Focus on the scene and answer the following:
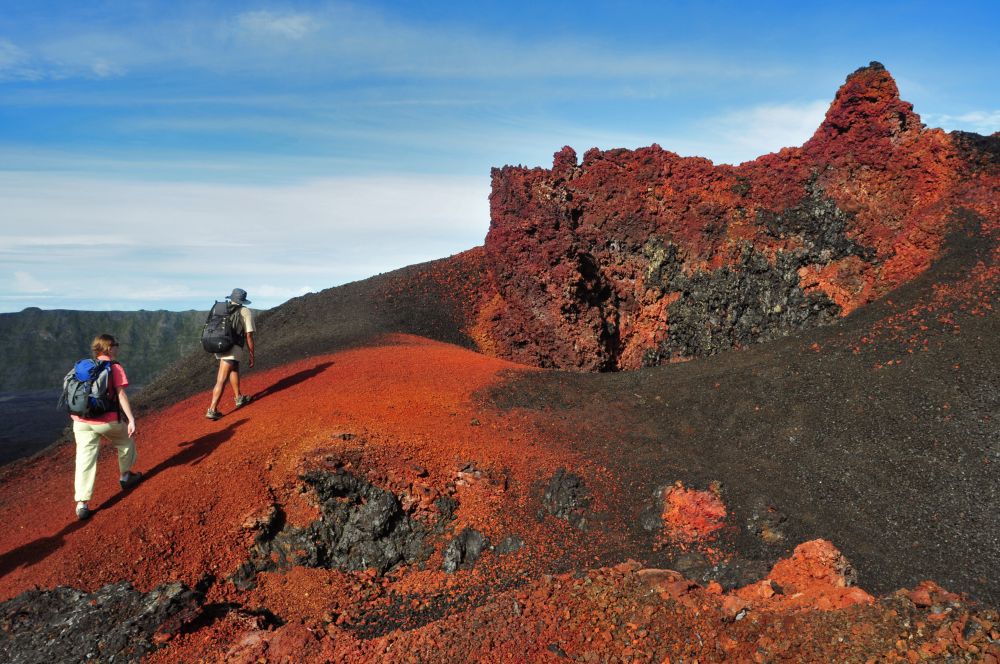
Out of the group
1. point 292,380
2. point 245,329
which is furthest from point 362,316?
point 245,329

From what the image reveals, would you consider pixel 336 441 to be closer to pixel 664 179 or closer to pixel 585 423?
pixel 585 423

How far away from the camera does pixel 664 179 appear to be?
720 inches

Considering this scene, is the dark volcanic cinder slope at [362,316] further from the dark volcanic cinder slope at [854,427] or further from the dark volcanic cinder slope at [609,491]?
the dark volcanic cinder slope at [854,427]

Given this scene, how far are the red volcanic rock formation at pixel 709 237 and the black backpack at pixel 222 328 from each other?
28.2 ft

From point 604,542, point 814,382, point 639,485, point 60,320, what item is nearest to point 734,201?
point 814,382

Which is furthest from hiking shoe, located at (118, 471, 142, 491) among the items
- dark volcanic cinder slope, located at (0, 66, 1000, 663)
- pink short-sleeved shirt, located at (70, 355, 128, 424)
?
pink short-sleeved shirt, located at (70, 355, 128, 424)

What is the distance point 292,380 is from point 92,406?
476cm

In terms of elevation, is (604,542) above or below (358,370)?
below

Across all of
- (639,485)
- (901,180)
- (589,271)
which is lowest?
(639,485)

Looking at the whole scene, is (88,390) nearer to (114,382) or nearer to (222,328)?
(114,382)

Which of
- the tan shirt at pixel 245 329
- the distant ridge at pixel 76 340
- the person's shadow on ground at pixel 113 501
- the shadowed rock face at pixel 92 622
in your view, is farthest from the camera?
the distant ridge at pixel 76 340

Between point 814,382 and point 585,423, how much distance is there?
4.35 meters

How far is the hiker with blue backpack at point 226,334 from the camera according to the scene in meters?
10.2

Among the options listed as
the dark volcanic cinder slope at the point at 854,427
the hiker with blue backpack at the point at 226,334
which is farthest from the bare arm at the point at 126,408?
the dark volcanic cinder slope at the point at 854,427
